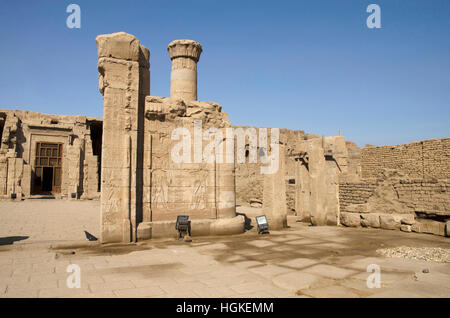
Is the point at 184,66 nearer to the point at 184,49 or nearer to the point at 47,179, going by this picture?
the point at 184,49

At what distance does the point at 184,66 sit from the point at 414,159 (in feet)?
49.5

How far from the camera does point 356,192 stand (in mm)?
13805

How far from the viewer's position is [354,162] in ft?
85.2

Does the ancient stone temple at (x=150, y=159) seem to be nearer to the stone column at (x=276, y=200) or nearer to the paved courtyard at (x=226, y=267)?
the paved courtyard at (x=226, y=267)

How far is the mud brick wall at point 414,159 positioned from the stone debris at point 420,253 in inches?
386

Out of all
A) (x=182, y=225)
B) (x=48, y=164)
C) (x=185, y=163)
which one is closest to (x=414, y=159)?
(x=185, y=163)

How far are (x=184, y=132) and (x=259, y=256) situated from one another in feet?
14.1

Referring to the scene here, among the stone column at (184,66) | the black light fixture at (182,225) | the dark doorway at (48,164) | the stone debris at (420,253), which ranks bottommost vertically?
the stone debris at (420,253)

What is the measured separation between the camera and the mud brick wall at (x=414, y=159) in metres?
17.2

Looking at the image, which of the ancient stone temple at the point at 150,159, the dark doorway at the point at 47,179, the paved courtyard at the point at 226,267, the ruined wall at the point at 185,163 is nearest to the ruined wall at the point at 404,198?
the paved courtyard at the point at 226,267

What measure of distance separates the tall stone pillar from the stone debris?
5864mm

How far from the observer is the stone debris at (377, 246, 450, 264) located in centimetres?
588

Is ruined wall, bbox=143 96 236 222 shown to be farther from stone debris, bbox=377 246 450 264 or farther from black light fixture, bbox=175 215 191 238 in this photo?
stone debris, bbox=377 246 450 264
